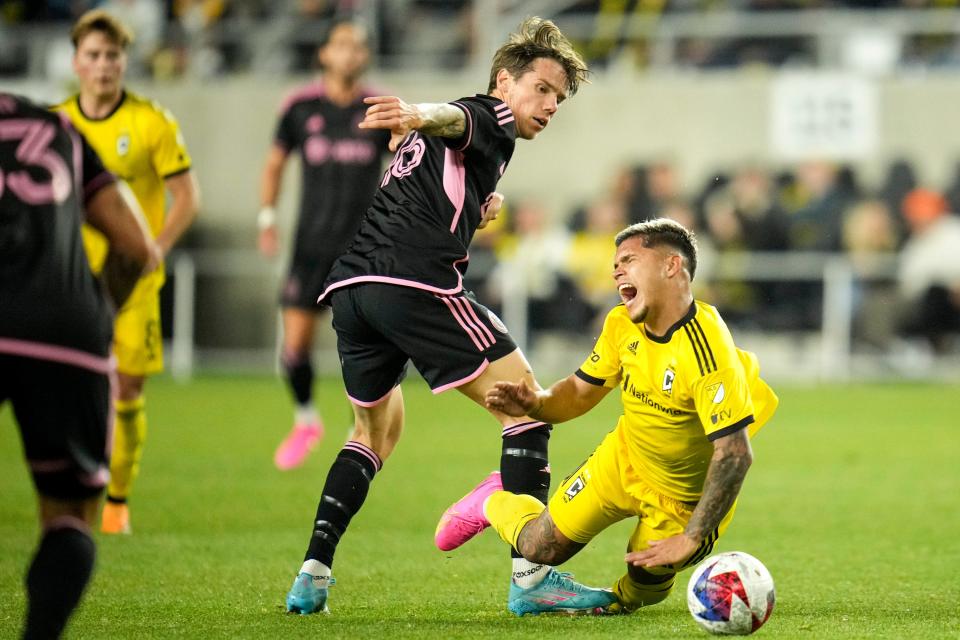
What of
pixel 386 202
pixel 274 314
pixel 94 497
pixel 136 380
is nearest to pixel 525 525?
pixel 386 202

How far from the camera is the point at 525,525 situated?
5324 millimetres

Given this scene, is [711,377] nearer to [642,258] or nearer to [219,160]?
[642,258]

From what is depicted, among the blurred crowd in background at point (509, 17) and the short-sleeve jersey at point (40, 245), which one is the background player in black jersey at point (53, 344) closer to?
the short-sleeve jersey at point (40, 245)

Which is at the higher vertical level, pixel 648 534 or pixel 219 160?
pixel 219 160

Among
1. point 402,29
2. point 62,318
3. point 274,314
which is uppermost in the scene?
point 402,29

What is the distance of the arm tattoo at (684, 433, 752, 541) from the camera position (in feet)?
15.6

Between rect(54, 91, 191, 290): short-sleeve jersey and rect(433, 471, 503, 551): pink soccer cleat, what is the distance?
2.68 meters

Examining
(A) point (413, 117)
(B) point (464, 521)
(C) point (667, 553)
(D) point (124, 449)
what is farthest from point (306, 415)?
(C) point (667, 553)

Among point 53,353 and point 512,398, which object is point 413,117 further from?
point 53,353

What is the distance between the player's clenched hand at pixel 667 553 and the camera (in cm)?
471

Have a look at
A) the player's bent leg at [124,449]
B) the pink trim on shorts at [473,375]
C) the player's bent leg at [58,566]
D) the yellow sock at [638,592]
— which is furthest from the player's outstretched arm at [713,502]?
the player's bent leg at [124,449]

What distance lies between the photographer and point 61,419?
3.93m

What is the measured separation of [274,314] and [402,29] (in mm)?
4175

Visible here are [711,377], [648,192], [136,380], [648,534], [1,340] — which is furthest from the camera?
[648,192]
